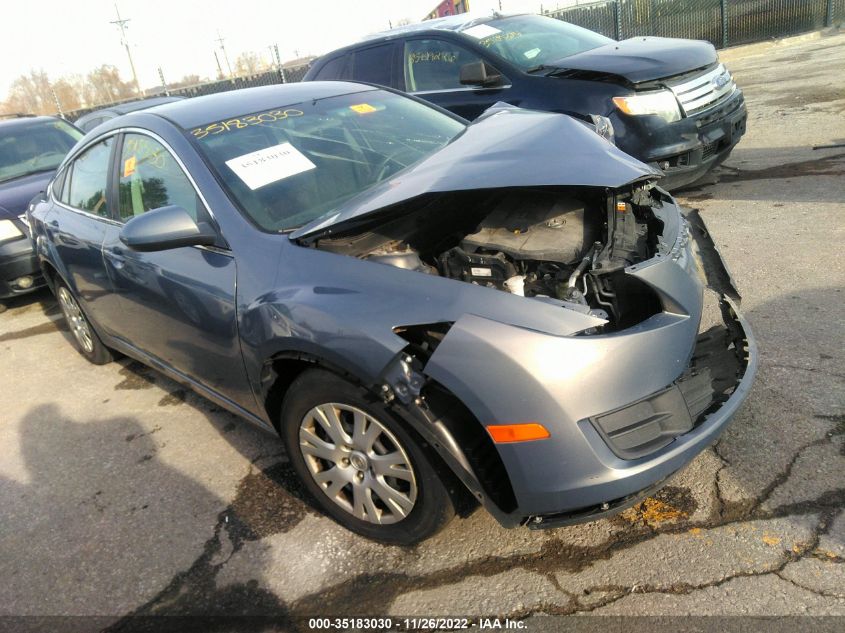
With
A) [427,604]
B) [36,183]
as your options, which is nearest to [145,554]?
[427,604]

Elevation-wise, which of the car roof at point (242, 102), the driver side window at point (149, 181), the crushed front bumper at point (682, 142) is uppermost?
the car roof at point (242, 102)

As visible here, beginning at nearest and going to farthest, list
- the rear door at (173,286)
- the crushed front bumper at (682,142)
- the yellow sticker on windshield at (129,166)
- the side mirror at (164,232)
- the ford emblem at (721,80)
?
the side mirror at (164,232) < the rear door at (173,286) < the yellow sticker on windshield at (129,166) < the crushed front bumper at (682,142) < the ford emblem at (721,80)

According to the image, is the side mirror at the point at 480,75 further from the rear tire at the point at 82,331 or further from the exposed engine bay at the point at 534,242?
the rear tire at the point at 82,331

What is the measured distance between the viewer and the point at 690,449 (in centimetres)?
217

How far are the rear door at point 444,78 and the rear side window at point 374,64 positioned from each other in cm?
19

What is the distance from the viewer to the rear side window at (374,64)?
271 inches

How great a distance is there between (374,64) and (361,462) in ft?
18.1

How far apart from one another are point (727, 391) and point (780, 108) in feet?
27.8

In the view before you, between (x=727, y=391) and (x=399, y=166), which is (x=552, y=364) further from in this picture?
(x=399, y=166)

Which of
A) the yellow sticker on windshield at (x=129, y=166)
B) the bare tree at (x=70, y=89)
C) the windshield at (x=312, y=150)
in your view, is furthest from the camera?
the bare tree at (x=70, y=89)

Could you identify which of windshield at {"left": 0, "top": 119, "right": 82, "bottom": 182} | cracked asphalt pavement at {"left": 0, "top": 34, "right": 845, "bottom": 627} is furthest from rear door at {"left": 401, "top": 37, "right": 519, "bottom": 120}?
windshield at {"left": 0, "top": 119, "right": 82, "bottom": 182}

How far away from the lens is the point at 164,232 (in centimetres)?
271

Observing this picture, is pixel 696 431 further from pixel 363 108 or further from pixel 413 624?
pixel 363 108

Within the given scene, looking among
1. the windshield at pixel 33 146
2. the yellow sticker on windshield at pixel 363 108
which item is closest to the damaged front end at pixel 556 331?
the yellow sticker on windshield at pixel 363 108
